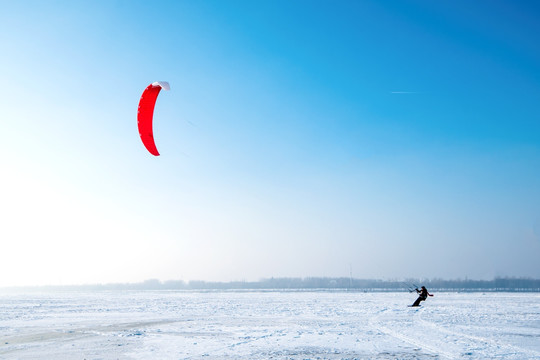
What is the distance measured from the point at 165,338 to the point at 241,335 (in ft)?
5.45

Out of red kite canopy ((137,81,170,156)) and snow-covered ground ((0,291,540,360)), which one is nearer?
snow-covered ground ((0,291,540,360))

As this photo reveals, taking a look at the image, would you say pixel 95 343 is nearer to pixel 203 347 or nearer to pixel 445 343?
pixel 203 347

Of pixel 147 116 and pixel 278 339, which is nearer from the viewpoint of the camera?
pixel 278 339

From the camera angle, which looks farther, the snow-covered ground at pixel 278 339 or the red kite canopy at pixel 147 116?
the red kite canopy at pixel 147 116

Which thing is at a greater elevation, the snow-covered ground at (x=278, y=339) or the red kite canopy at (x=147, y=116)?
the red kite canopy at (x=147, y=116)

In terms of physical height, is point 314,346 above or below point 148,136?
below

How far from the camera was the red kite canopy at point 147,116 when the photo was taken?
29.8 feet

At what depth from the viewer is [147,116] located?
9250 millimetres

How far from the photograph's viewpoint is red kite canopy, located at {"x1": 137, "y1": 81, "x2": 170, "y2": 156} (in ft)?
29.8

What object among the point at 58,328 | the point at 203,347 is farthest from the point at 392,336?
the point at 58,328

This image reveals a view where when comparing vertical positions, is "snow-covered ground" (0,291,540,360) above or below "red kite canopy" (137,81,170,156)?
below

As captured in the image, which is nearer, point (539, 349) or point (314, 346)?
point (539, 349)

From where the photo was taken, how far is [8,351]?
25.4 feet

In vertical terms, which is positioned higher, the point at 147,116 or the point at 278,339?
the point at 147,116
